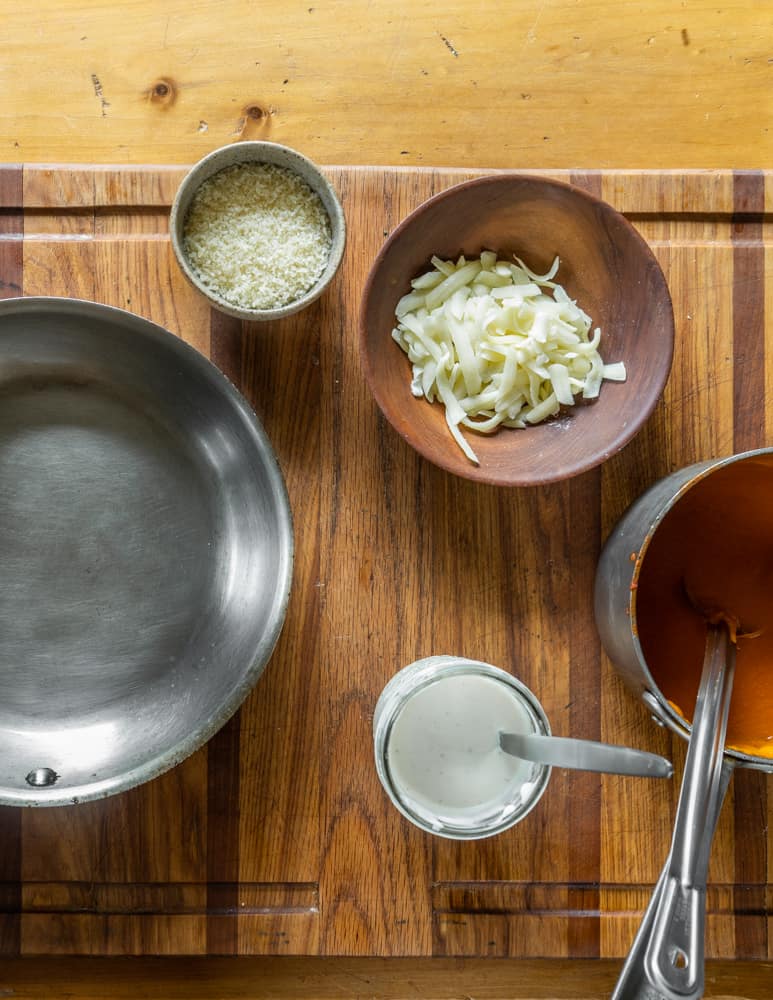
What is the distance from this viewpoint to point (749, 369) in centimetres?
85

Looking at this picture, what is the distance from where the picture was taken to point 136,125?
2.93 ft

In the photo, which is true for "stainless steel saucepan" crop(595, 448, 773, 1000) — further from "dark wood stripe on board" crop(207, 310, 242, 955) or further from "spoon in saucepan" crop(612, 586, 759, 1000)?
"dark wood stripe on board" crop(207, 310, 242, 955)

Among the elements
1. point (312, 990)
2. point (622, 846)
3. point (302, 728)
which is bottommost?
point (312, 990)

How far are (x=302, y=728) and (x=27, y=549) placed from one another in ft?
0.95

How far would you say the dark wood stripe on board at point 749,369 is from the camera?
0.84 meters

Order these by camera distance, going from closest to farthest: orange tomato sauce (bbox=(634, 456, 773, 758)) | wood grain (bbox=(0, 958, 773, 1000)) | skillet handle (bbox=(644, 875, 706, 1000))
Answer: skillet handle (bbox=(644, 875, 706, 1000)) → orange tomato sauce (bbox=(634, 456, 773, 758)) → wood grain (bbox=(0, 958, 773, 1000))

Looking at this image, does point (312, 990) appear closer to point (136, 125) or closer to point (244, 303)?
point (244, 303)

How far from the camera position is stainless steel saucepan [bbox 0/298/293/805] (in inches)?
31.9

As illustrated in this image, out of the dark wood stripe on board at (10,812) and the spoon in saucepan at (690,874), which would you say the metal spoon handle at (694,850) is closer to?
the spoon in saucepan at (690,874)

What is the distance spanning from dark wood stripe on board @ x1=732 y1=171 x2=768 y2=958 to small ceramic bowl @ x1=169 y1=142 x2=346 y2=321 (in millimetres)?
366

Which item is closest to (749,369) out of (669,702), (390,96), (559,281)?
(559,281)

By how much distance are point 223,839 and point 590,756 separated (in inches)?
13.9

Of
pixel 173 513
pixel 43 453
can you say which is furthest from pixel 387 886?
pixel 43 453

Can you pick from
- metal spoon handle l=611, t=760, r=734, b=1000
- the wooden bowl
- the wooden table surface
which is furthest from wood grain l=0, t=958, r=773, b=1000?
the wooden bowl
